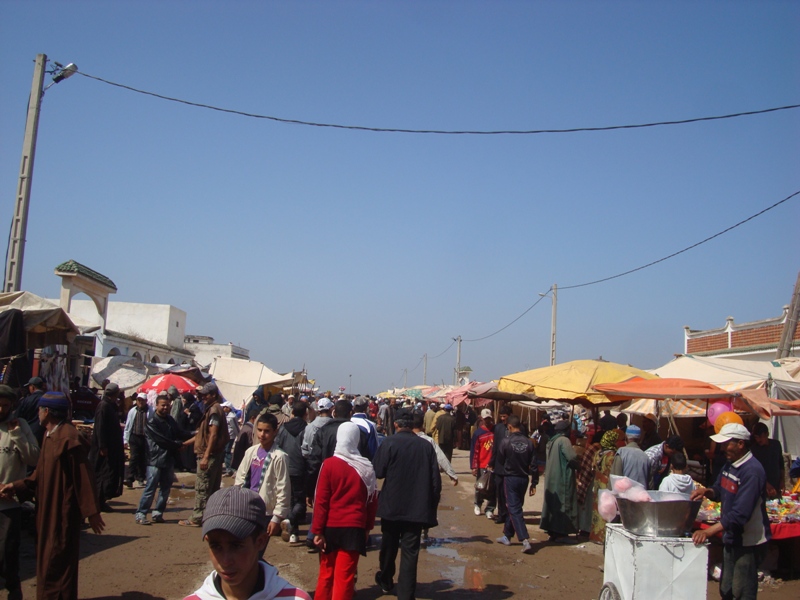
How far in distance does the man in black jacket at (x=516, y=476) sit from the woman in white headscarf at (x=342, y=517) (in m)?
3.68

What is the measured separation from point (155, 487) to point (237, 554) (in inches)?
313

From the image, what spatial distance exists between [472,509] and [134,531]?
241 inches

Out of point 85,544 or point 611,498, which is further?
point 85,544

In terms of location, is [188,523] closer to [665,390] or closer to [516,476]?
[516,476]

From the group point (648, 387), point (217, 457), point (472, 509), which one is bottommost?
point (472, 509)

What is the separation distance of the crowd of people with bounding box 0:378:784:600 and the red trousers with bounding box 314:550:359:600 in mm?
11

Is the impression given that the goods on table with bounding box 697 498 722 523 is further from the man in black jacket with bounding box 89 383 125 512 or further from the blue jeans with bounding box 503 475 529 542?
the man in black jacket with bounding box 89 383 125 512

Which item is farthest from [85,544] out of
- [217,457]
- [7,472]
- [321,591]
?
[321,591]

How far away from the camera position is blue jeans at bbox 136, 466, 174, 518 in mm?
9555

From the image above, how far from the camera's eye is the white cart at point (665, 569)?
4.95m

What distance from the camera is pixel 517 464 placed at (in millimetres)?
9125

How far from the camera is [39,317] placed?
985 cm

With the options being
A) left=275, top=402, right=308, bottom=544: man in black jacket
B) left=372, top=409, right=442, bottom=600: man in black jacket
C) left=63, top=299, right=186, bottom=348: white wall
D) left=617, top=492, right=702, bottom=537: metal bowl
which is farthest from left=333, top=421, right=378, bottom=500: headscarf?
left=63, top=299, right=186, bottom=348: white wall

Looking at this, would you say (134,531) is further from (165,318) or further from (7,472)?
(165,318)
